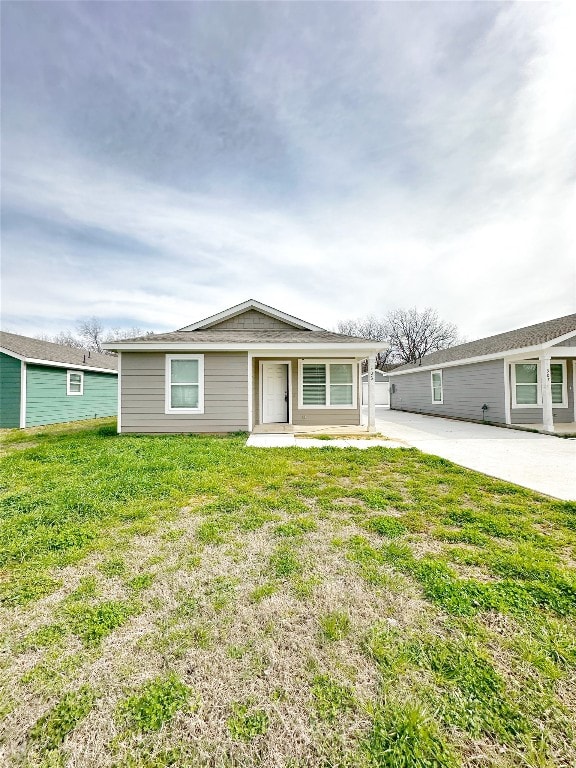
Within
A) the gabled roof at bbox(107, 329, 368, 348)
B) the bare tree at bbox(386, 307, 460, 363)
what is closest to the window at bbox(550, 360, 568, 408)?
the gabled roof at bbox(107, 329, 368, 348)

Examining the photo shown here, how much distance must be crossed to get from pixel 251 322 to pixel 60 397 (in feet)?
28.4

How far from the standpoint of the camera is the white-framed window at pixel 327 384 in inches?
429

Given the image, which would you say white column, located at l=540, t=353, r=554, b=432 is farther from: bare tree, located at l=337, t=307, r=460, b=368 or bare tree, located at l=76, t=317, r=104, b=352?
bare tree, located at l=76, t=317, r=104, b=352

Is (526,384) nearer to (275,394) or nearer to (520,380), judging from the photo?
(520,380)

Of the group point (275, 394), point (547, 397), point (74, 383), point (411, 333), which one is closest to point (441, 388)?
point (547, 397)

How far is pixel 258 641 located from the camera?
1890 millimetres

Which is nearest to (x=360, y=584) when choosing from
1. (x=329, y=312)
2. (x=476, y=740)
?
(x=476, y=740)

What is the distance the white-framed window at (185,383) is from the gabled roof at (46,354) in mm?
6124

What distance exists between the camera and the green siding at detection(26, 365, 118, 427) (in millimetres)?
11867

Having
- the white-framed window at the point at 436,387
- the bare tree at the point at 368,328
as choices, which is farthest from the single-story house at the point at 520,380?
the bare tree at the point at 368,328

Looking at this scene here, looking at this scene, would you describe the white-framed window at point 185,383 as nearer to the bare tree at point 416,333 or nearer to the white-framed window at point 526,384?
the white-framed window at point 526,384

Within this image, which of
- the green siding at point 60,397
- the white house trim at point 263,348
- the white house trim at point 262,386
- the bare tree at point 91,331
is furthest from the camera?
the bare tree at point 91,331

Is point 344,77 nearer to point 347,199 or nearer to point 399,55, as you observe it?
point 399,55

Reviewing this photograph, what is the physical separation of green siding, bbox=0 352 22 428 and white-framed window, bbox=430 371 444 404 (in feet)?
58.2
